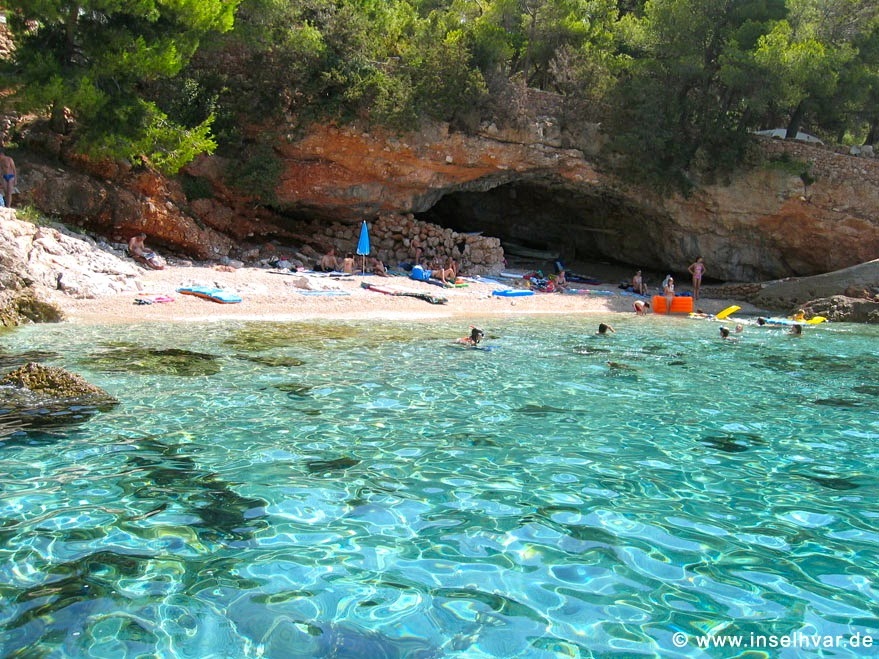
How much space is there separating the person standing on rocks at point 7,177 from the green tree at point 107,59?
1340mm

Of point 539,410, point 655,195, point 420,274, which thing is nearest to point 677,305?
point 655,195

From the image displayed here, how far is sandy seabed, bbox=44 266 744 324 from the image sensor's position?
45.8 ft

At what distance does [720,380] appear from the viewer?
990cm

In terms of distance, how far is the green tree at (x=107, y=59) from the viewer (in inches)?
Answer: 632

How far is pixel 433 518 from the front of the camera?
4.66 metres

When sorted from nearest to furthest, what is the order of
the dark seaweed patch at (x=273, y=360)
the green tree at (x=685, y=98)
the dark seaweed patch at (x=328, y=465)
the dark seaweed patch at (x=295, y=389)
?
the dark seaweed patch at (x=328, y=465) → the dark seaweed patch at (x=295, y=389) → the dark seaweed patch at (x=273, y=360) → the green tree at (x=685, y=98)

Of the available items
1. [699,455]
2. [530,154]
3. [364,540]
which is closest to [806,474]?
[699,455]

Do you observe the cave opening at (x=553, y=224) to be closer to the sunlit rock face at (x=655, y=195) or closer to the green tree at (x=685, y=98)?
the sunlit rock face at (x=655, y=195)

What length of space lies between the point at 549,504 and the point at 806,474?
2439 mm

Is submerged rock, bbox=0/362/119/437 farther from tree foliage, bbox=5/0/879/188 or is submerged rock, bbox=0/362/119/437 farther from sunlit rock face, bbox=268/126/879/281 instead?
sunlit rock face, bbox=268/126/879/281

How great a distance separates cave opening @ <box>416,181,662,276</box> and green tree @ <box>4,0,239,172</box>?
46.9 ft

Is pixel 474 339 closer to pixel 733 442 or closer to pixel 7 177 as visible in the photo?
pixel 733 442

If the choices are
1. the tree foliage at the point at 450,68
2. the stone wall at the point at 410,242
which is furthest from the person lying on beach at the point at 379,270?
the tree foliage at the point at 450,68

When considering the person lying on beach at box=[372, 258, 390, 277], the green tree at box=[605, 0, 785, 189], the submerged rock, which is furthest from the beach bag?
the submerged rock
